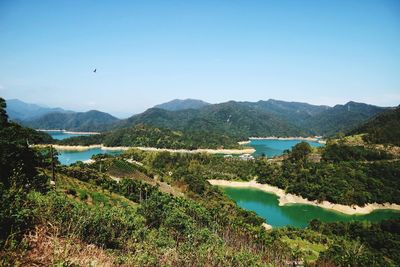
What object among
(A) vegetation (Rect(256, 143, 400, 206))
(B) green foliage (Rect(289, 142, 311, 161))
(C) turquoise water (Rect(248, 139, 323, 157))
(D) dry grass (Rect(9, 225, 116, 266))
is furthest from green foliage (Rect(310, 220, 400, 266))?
(C) turquoise water (Rect(248, 139, 323, 157))

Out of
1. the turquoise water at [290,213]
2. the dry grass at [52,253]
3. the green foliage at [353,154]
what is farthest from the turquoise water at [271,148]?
the dry grass at [52,253]

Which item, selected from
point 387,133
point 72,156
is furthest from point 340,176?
point 72,156

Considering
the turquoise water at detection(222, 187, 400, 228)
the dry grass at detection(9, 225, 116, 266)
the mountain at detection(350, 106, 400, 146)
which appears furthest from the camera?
the mountain at detection(350, 106, 400, 146)

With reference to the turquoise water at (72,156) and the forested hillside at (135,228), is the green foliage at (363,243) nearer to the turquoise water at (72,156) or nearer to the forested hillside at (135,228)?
the forested hillside at (135,228)

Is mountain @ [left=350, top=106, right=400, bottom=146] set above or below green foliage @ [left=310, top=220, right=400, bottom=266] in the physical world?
above

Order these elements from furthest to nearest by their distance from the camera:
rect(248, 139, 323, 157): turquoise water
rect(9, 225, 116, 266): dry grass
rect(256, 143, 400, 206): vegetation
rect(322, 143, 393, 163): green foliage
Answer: rect(248, 139, 323, 157): turquoise water → rect(322, 143, 393, 163): green foliage → rect(256, 143, 400, 206): vegetation → rect(9, 225, 116, 266): dry grass

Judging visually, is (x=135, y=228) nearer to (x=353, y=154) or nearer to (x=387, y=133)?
(x=353, y=154)

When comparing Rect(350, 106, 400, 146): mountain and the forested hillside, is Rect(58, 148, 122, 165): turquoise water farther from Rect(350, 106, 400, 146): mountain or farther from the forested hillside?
Rect(350, 106, 400, 146): mountain
